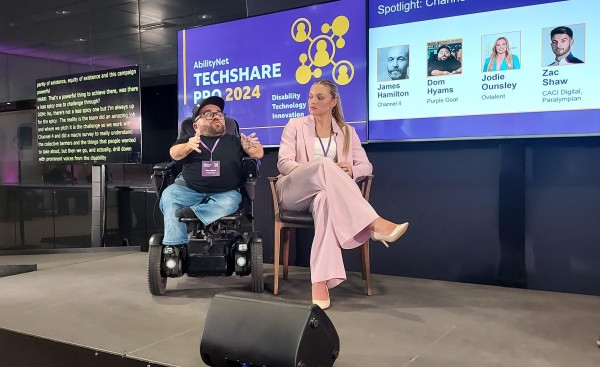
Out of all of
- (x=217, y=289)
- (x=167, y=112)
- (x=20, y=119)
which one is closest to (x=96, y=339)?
(x=217, y=289)

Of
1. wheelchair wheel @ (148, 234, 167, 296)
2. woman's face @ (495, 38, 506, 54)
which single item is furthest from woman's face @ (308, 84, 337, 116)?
wheelchair wheel @ (148, 234, 167, 296)

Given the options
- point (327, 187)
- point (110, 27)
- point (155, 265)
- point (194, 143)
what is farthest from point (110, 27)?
point (327, 187)

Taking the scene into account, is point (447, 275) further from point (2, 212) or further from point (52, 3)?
point (2, 212)

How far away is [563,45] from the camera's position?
259cm

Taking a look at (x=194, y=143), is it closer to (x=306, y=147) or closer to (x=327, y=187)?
(x=306, y=147)

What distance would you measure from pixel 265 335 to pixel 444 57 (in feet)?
6.64

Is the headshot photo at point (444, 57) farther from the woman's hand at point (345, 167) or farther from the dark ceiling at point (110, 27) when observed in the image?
the dark ceiling at point (110, 27)

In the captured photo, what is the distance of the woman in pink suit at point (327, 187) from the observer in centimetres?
245

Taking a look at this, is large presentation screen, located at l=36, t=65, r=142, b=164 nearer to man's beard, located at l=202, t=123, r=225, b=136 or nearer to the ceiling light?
man's beard, located at l=202, t=123, r=225, b=136

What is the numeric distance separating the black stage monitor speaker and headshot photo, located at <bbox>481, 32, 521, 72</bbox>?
1849mm

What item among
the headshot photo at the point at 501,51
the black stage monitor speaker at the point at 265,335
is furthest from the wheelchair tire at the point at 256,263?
the headshot photo at the point at 501,51

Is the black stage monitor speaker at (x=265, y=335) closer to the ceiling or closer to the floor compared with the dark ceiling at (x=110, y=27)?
closer to the floor

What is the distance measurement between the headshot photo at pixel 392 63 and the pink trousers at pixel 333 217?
2.80ft

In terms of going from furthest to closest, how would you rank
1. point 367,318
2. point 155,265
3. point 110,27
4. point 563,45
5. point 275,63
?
point 110,27, point 275,63, point 155,265, point 563,45, point 367,318
